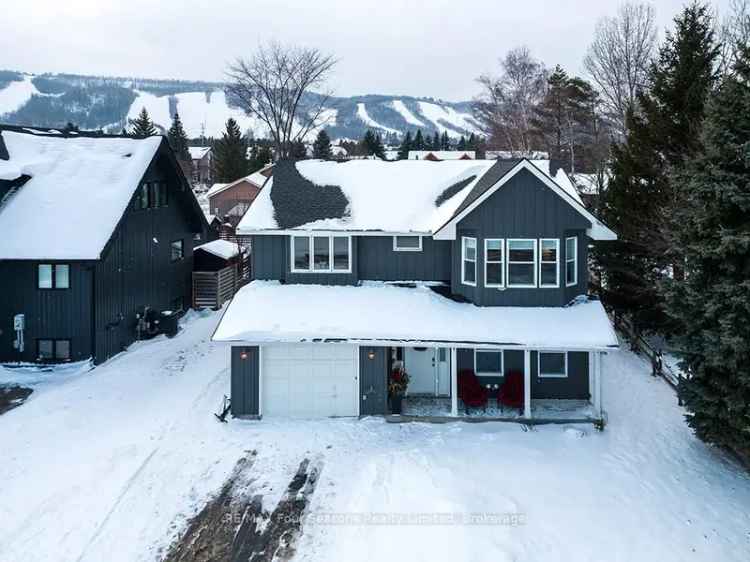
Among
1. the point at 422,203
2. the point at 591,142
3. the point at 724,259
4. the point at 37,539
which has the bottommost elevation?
the point at 37,539

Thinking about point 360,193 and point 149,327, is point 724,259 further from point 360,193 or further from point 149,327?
point 149,327

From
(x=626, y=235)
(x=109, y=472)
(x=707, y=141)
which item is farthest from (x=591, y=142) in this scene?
(x=109, y=472)

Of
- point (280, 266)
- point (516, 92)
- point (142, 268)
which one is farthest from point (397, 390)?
point (516, 92)

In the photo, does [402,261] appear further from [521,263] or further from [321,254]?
[521,263]

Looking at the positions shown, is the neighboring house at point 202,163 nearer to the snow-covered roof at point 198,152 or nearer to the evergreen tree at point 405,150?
the snow-covered roof at point 198,152

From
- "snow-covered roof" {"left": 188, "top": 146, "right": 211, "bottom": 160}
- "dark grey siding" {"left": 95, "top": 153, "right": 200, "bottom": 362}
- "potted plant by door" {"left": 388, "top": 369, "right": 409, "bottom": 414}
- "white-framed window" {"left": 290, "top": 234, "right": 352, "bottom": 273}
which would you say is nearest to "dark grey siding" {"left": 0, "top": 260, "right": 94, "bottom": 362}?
"dark grey siding" {"left": 95, "top": 153, "right": 200, "bottom": 362}

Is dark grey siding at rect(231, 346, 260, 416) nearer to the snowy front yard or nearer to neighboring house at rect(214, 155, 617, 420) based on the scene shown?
neighboring house at rect(214, 155, 617, 420)

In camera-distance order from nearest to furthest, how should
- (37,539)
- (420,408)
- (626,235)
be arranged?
(37,539), (420,408), (626,235)
